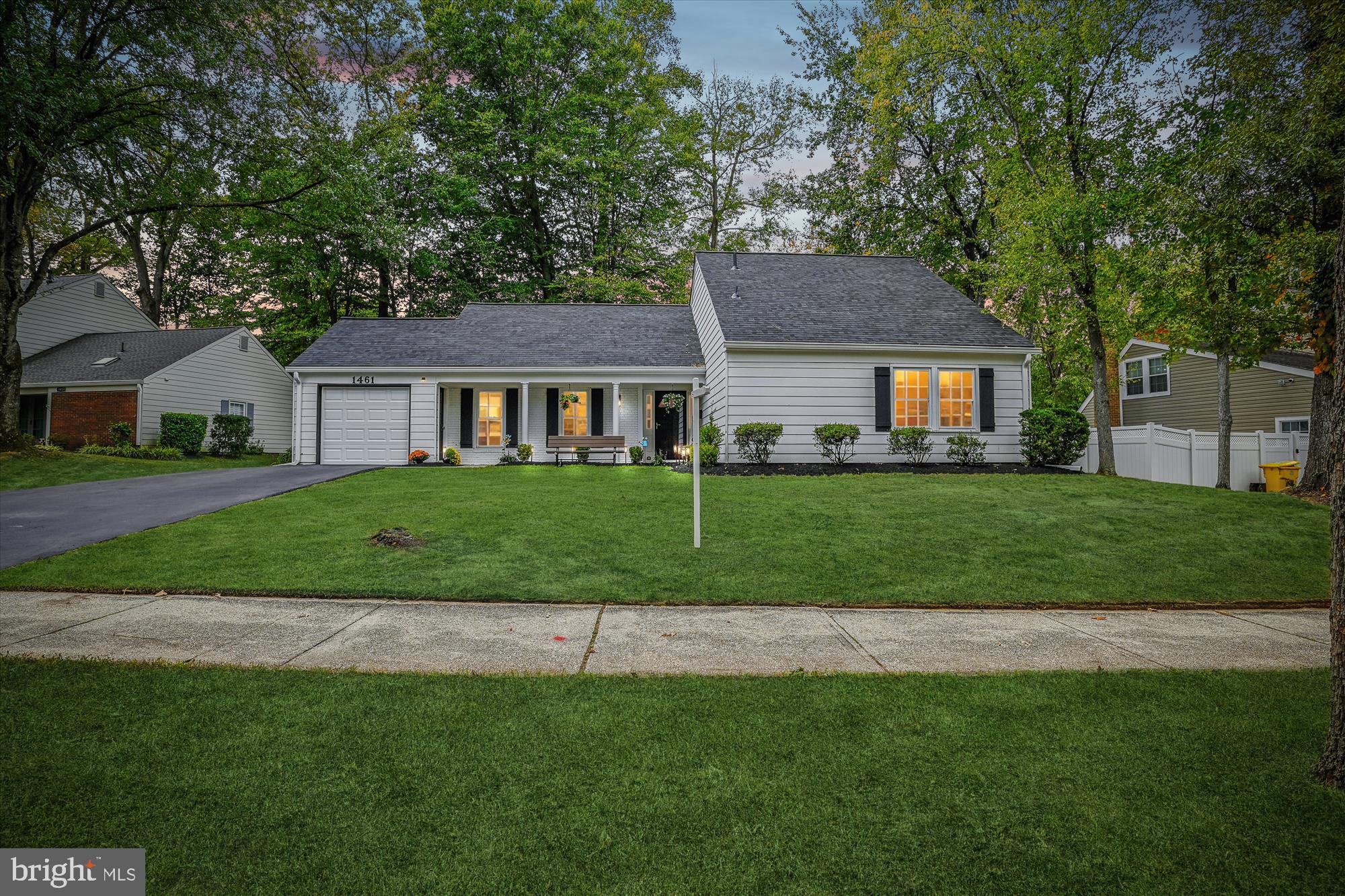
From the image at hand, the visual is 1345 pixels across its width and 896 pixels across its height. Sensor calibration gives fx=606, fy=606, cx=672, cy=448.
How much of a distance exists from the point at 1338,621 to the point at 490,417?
58.6ft

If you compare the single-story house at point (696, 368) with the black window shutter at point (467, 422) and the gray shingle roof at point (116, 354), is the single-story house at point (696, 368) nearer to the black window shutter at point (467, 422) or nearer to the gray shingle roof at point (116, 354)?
the black window shutter at point (467, 422)

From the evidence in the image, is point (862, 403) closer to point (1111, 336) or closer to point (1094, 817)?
point (1111, 336)

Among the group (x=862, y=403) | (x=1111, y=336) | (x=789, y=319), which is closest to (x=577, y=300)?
(x=789, y=319)

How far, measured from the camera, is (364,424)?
17781 mm

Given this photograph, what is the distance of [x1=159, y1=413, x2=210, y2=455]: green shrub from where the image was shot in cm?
2000

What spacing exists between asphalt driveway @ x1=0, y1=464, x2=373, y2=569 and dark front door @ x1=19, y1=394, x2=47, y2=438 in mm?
12655

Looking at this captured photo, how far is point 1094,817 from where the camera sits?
2.21 meters

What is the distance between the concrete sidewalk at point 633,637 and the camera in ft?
12.4

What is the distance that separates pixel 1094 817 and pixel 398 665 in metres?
3.51

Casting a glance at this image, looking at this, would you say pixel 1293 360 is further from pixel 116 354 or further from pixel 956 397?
pixel 116 354

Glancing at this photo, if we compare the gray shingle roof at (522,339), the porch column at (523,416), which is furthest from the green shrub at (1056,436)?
the porch column at (523,416)

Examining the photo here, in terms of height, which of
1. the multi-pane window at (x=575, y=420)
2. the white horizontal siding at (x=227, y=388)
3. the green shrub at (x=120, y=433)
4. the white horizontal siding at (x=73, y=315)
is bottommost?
the green shrub at (x=120, y=433)

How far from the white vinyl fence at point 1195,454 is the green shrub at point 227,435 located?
89.2ft

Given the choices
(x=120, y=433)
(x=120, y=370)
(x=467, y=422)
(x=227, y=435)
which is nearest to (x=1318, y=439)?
(x=467, y=422)
